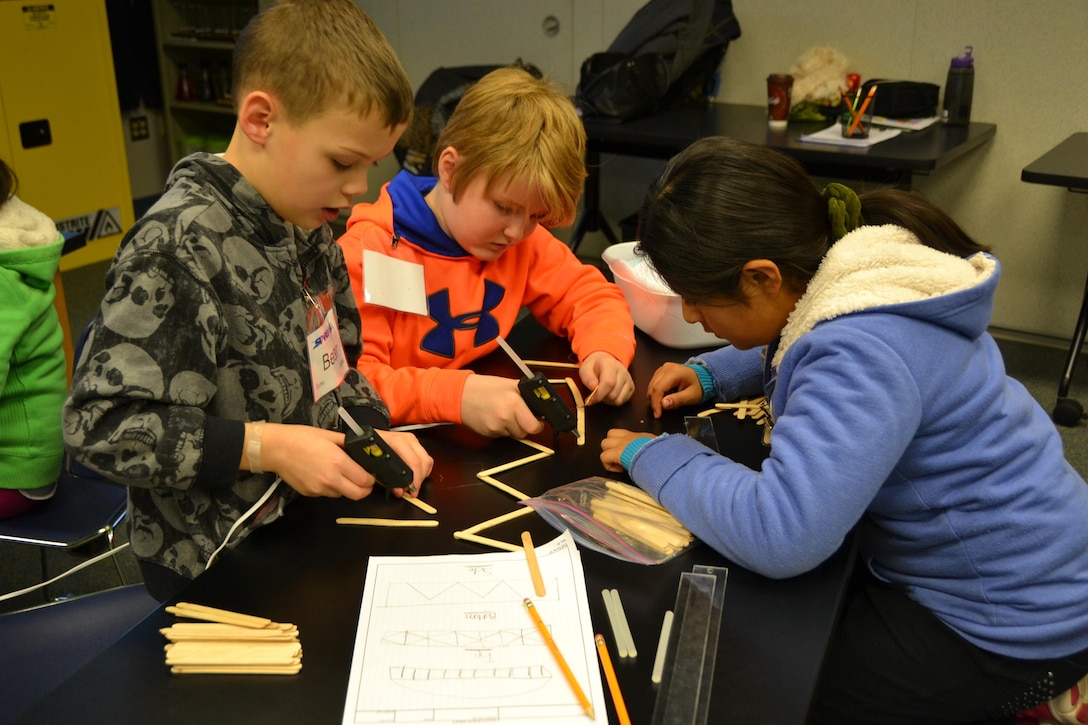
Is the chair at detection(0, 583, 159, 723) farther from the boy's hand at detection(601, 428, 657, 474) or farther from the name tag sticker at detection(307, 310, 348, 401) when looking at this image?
the boy's hand at detection(601, 428, 657, 474)

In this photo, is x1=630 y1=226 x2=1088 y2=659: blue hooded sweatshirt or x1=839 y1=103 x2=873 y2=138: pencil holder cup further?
x1=839 y1=103 x2=873 y2=138: pencil holder cup

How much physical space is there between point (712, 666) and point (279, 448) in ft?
1.77

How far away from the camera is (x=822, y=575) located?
1.05 meters

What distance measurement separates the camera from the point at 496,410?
1349 millimetres

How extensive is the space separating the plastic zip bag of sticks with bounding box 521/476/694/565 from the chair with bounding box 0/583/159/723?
0.58 m

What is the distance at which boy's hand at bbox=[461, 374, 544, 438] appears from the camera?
1.34m

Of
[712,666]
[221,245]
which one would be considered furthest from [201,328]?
[712,666]

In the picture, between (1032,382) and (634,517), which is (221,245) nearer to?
(634,517)

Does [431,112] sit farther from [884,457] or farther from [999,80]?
[884,457]

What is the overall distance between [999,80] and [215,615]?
360 centimetres

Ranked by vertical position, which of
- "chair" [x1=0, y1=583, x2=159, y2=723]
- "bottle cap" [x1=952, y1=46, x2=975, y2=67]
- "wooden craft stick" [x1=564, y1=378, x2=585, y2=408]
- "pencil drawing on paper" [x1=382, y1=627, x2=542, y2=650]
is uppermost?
"bottle cap" [x1=952, y1=46, x2=975, y2=67]

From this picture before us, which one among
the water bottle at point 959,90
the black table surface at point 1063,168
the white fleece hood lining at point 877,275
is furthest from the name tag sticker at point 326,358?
the water bottle at point 959,90

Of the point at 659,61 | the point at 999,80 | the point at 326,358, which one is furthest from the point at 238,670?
the point at 999,80

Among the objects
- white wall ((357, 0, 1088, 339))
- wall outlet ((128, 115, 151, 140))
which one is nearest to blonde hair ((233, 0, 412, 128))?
white wall ((357, 0, 1088, 339))
